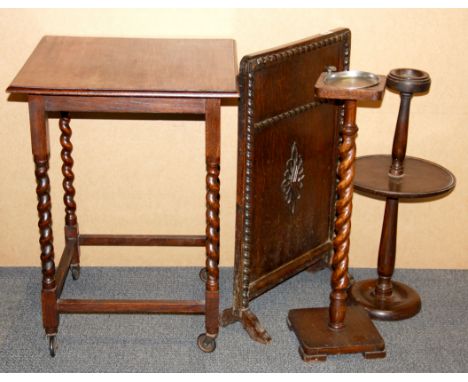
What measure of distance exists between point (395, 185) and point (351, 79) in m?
0.48

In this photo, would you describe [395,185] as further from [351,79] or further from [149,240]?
[149,240]

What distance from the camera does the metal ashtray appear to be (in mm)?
2523

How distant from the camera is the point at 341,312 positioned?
2826 mm

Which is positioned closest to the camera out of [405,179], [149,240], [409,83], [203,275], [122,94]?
[122,94]

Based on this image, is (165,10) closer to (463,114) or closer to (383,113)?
(383,113)

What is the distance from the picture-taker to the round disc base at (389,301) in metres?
3.05

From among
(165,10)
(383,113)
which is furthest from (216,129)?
(383,113)

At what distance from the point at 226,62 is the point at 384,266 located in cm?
104

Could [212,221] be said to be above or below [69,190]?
above

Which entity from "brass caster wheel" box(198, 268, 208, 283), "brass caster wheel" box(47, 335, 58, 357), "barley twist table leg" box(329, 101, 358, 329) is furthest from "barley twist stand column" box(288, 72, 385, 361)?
"brass caster wheel" box(47, 335, 58, 357)

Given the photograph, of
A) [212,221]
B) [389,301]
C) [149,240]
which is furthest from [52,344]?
[389,301]

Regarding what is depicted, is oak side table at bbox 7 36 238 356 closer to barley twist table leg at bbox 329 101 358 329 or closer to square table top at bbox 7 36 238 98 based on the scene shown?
square table top at bbox 7 36 238 98

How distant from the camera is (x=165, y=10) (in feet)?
9.65

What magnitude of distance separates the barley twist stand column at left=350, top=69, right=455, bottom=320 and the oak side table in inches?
24.3
